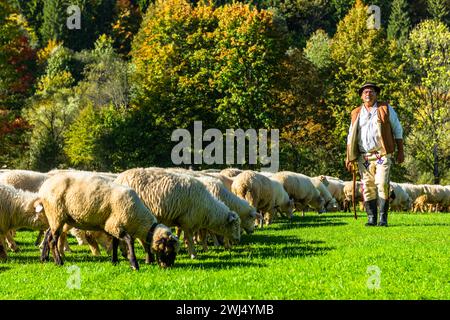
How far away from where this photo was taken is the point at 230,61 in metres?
42.8

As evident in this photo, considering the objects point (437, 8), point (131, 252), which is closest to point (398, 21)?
point (437, 8)

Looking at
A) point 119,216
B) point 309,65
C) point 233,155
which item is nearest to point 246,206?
point 119,216

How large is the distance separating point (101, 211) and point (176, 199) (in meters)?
2.01

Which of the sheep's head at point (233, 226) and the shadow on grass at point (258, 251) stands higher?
the sheep's head at point (233, 226)

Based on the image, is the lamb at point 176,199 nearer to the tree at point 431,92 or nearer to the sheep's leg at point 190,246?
the sheep's leg at point 190,246

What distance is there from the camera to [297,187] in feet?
87.2

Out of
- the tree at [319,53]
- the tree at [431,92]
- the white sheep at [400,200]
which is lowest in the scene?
the white sheep at [400,200]

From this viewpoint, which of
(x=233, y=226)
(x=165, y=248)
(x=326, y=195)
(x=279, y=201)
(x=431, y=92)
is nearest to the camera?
(x=165, y=248)

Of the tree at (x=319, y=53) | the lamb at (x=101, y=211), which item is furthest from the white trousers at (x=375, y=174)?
the tree at (x=319, y=53)

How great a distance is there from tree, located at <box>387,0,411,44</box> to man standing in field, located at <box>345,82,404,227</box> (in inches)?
3423

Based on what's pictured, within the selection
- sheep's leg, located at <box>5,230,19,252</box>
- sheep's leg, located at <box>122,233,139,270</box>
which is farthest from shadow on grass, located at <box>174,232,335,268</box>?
sheep's leg, located at <box>5,230,19,252</box>

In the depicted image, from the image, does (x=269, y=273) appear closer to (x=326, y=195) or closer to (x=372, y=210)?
(x=372, y=210)

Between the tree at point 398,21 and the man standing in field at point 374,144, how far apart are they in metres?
86.9

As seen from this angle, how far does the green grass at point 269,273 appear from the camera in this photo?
7.26 metres
